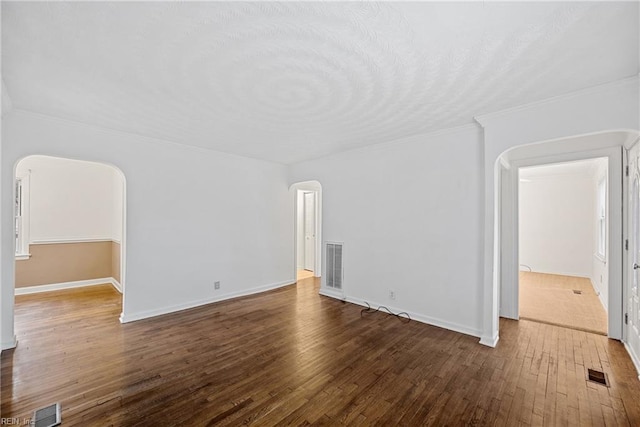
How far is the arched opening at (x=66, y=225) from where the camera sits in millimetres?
4887

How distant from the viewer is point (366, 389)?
220 cm

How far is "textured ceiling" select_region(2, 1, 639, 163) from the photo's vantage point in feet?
5.11

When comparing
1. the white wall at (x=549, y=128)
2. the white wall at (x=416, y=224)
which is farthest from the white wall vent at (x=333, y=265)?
the white wall at (x=549, y=128)

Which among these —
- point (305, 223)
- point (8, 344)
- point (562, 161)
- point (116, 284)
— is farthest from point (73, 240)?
point (562, 161)

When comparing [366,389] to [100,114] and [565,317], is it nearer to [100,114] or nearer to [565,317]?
[565,317]

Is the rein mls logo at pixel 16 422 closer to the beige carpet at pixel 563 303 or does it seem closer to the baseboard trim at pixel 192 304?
the baseboard trim at pixel 192 304

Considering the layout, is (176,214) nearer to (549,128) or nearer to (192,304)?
(192,304)

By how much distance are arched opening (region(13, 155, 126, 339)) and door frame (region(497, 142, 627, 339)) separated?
242 inches

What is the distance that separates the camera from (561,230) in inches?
271

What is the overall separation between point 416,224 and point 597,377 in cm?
219

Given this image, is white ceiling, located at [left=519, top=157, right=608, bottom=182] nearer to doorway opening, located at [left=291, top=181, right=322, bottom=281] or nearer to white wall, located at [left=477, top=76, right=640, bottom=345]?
white wall, located at [left=477, top=76, right=640, bottom=345]

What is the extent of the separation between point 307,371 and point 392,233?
2282mm

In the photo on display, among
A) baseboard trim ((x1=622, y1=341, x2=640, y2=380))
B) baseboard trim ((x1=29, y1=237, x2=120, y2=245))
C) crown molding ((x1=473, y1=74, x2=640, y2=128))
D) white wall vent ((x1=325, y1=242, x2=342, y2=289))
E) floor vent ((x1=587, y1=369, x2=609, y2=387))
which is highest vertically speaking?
crown molding ((x1=473, y1=74, x2=640, y2=128))

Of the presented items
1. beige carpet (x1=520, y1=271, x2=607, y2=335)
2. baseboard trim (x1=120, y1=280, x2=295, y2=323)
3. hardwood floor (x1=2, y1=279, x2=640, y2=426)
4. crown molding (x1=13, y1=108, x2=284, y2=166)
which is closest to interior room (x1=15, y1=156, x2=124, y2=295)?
crown molding (x1=13, y1=108, x2=284, y2=166)
